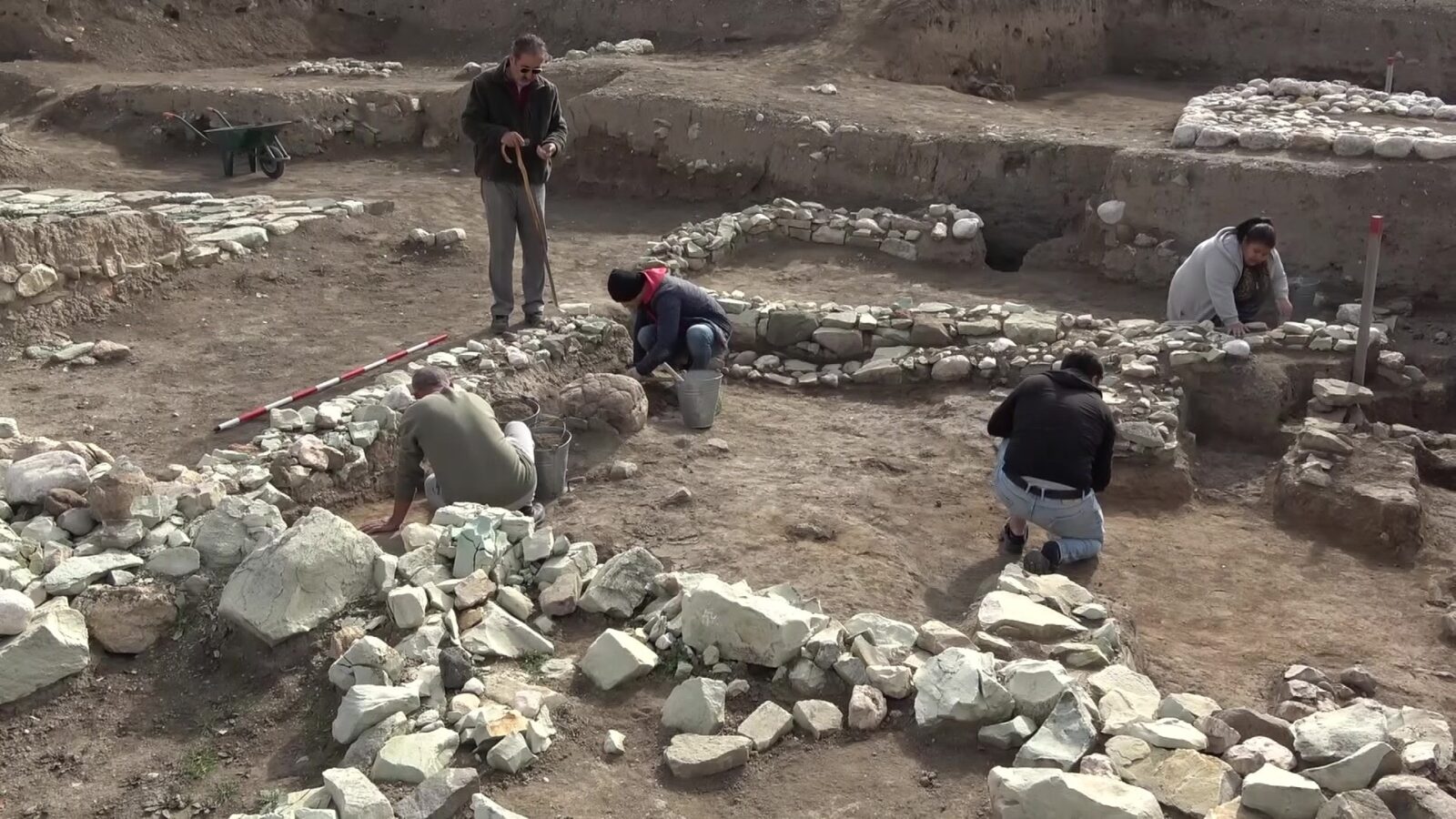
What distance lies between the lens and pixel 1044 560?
579 centimetres

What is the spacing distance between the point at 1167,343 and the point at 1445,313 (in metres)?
2.88

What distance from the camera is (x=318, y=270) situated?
30.1 feet

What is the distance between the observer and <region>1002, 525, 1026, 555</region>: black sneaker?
20.2ft

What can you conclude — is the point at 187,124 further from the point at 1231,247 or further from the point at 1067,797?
the point at 1067,797

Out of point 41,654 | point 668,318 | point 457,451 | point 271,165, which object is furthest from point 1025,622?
point 271,165

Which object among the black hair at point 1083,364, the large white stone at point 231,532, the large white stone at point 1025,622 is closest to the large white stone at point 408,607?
the large white stone at point 231,532

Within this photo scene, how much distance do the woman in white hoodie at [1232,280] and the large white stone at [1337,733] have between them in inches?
172

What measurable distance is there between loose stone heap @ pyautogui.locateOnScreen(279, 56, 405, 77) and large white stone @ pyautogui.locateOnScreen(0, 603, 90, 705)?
12.0 metres

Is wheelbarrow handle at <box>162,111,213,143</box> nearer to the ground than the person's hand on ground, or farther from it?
farther from it

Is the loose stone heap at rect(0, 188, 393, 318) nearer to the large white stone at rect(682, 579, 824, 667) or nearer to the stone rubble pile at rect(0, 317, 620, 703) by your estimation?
the stone rubble pile at rect(0, 317, 620, 703)

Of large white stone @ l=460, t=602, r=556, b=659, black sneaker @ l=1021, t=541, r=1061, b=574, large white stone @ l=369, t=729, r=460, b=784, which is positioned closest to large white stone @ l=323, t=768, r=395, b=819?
large white stone @ l=369, t=729, r=460, b=784

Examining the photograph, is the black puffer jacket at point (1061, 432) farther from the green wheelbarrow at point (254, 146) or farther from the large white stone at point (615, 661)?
the green wheelbarrow at point (254, 146)

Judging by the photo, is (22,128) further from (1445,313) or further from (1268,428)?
(1445,313)

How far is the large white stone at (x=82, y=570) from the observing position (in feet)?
16.4
